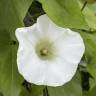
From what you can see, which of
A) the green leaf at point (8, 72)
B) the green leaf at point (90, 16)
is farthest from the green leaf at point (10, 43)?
the green leaf at point (90, 16)

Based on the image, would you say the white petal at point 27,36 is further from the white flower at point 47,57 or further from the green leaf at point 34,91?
the green leaf at point 34,91

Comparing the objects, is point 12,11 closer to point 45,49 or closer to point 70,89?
point 45,49

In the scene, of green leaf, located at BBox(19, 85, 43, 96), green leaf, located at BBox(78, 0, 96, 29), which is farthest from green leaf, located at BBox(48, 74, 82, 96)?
green leaf, located at BBox(78, 0, 96, 29)

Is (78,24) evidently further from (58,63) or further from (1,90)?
(1,90)

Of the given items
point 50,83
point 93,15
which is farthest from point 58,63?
point 93,15

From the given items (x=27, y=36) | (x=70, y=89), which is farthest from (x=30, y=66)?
(x=70, y=89)

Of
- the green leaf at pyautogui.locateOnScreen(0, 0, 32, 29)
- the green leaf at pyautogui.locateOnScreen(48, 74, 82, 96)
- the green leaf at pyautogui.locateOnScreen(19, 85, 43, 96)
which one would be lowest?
the green leaf at pyautogui.locateOnScreen(19, 85, 43, 96)

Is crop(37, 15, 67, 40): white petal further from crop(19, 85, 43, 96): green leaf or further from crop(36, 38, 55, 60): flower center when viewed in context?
crop(19, 85, 43, 96): green leaf
